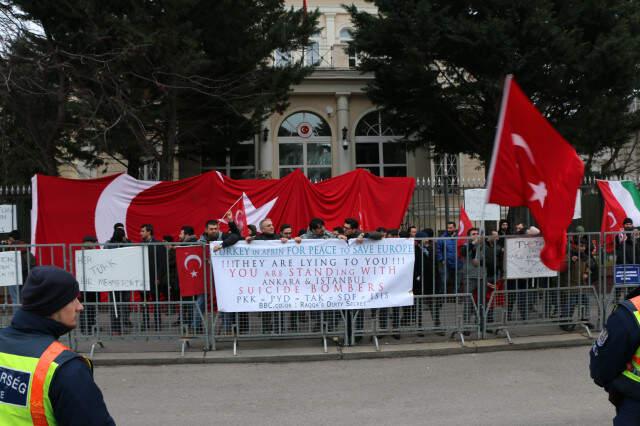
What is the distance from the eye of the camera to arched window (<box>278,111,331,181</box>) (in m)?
24.5

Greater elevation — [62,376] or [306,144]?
[306,144]

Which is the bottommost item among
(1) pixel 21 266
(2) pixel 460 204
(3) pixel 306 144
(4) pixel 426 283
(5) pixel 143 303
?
(5) pixel 143 303

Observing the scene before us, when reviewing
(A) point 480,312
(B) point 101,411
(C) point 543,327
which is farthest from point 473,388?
(B) point 101,411

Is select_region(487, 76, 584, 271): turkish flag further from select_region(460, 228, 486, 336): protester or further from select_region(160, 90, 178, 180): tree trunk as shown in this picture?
select_region(160, 90, 178, 180): tree trunk

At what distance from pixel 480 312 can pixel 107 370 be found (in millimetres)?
5355

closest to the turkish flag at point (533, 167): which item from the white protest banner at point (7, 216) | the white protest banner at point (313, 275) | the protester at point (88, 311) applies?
the white protest banner at point (313, 275)

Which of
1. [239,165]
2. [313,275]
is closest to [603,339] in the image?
[313,275]

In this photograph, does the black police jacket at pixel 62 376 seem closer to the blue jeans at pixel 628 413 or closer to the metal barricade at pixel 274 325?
the blue jeans at pixel 628 413

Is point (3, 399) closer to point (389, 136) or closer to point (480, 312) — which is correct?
point (480, 312)

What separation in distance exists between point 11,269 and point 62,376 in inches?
290

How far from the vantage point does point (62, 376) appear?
211 centimetres

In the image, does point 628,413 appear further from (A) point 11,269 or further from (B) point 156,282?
(A) point 11,269

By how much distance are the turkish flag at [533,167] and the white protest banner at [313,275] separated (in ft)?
6.90

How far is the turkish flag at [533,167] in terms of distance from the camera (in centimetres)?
651
